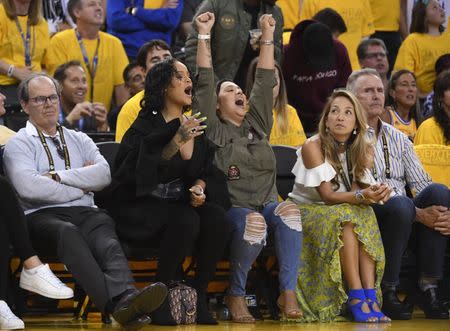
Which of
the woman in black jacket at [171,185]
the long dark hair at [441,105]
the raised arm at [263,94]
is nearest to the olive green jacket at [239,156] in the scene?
the raised arm at [263,94]

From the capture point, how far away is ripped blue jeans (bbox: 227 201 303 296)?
692 cm

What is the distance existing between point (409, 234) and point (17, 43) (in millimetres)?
3767

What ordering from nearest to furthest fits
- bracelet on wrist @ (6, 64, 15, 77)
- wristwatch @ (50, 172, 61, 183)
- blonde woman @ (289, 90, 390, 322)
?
wristwatch @ (50, 172, 61, 183)
blonde woman @ (289, 90, 390, 322)
bracelet on wrist @ (6, 64, 15, 77)

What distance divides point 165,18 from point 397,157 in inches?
138

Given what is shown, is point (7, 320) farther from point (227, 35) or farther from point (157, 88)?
point (227, 35)

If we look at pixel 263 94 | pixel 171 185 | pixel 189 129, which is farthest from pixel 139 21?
pixel 189 129

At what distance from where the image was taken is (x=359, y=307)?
702cm

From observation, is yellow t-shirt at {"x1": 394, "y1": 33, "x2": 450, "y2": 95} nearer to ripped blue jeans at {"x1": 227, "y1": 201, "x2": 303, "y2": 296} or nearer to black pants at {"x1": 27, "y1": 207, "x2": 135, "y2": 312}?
ripped blue jeans at {"x1": 227, "y1": 201, "x2": 303, "y2": 296}

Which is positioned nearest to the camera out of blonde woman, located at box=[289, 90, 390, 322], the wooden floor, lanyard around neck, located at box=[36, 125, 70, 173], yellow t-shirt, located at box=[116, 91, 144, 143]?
the wooden floor

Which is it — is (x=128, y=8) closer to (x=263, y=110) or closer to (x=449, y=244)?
(x=263, y=110)

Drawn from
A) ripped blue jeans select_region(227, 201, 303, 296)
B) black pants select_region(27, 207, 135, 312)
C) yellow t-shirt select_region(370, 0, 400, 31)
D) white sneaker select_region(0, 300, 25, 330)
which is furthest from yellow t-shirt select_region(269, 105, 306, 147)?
yellow t-shirt select_region(370, 0, 400, 31)

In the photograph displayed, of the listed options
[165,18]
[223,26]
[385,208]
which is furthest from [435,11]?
[385,208]

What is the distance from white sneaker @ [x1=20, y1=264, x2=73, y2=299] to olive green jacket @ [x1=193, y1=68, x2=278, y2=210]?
1426 mm

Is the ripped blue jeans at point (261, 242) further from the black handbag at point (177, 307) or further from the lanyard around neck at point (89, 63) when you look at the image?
the lanyard around neck at point (89, 63)
